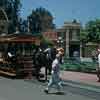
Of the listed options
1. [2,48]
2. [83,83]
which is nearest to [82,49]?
[2,48]

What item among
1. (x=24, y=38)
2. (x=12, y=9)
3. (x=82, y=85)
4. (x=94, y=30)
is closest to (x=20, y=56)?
(x=24, y=38)

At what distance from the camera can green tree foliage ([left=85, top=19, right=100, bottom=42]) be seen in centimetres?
5153

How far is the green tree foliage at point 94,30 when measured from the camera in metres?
51.5

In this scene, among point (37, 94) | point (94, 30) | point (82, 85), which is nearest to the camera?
point (37, 94)

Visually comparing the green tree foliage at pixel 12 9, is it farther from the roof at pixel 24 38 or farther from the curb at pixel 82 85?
the curb at pixel 82 85

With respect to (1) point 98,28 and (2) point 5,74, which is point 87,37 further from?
(2) point 5,74

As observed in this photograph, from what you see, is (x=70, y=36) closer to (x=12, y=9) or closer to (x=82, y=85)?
(x=12, y=9)

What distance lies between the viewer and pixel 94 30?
51875mm

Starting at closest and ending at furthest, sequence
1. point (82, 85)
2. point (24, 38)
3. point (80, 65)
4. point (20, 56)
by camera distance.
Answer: point (82, 85), point (20, 56), point (24, 38), point (80, 65)

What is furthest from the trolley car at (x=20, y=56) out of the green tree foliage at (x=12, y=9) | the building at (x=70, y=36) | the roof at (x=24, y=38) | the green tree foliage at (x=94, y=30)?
the building at (x=70, y=36)

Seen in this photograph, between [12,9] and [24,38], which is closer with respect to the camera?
[24,38]

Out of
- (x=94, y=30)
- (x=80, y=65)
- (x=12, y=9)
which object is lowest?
(x=80, y=65)

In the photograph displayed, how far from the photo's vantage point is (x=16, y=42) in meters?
22.0

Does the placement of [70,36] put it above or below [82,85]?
above
